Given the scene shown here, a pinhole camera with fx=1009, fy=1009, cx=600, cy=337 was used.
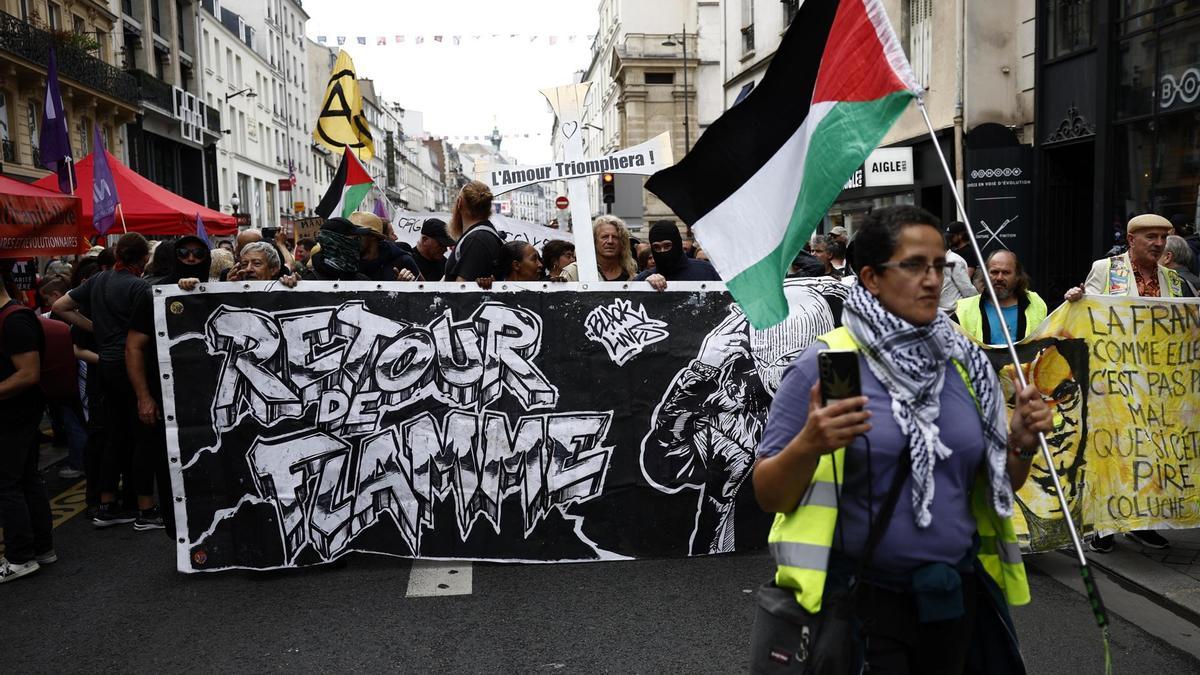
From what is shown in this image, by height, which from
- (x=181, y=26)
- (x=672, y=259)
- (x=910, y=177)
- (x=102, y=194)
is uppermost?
(x=181, y=26)

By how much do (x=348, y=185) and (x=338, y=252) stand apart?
18.5 ft

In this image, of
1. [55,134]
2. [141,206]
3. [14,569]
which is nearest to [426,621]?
[14,569]

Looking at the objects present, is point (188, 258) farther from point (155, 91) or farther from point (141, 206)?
point (155, 91)

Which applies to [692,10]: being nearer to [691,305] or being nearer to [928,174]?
[928,174]

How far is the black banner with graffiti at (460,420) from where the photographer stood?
5469mm

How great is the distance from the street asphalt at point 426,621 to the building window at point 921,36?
1371 centimetres

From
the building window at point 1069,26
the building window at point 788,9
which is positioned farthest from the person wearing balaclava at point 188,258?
the building window at point 788,9

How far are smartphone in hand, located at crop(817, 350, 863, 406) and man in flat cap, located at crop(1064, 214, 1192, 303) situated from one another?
4273 millimetres

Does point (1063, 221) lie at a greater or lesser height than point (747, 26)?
lesser

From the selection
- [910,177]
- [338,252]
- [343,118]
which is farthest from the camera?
[910,177]

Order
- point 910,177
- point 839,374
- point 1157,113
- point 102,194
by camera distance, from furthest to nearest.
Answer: point 910,177 → point 102,194 → point 1157,113 → point 839,374

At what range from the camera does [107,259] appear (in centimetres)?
879

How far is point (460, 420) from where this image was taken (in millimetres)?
5582

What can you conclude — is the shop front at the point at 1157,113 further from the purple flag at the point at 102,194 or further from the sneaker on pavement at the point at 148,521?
the purple flag at the point at 102,194
